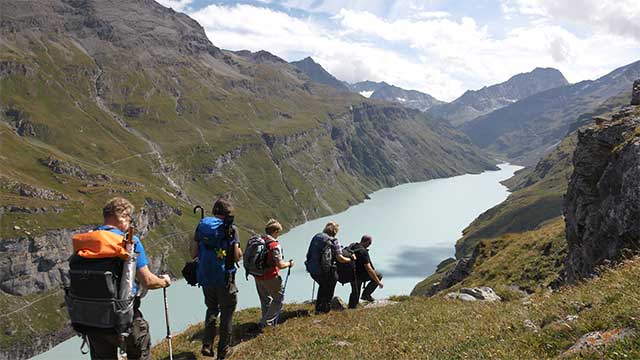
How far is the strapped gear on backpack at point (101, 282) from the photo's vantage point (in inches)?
332

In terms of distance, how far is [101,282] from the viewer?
851cm

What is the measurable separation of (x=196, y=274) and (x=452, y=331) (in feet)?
24.3

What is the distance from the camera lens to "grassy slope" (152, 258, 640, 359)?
27.1 ft

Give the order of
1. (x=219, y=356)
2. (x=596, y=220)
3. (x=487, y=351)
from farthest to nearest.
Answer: (x=596, y=220) < (x=219, y=356) < (x=487, y=351)

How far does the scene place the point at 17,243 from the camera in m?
166

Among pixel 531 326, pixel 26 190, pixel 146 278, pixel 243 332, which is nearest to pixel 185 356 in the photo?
pixel 243 332

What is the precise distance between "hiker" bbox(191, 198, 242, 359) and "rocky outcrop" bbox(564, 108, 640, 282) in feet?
55.1

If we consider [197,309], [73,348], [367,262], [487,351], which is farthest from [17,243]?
[487,351]

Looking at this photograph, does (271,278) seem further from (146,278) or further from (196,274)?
(146,278)

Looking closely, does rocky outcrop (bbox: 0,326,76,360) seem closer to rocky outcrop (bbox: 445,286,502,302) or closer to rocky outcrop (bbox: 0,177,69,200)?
rocky outcrop (bbox: 0,177,69,200)

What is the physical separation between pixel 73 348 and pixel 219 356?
15110cm

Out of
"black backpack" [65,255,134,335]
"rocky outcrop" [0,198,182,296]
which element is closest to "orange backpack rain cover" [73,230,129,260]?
"black backpack" [65,255,134,335]

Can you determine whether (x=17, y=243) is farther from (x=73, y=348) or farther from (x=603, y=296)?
(x=603, y=296)

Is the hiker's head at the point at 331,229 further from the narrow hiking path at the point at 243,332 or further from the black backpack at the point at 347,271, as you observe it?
the narrow hiking path at the point at 243,332
